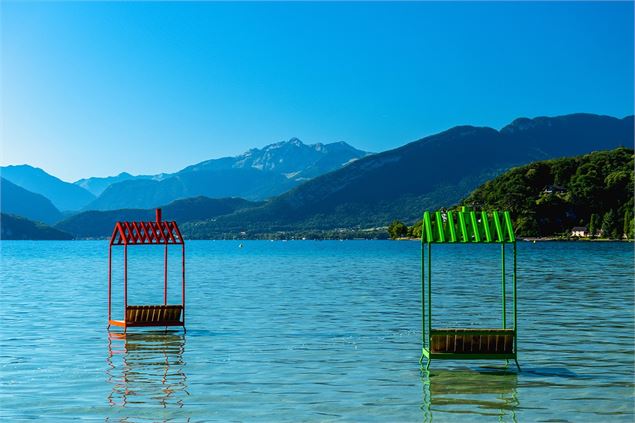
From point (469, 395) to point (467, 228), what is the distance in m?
4.09

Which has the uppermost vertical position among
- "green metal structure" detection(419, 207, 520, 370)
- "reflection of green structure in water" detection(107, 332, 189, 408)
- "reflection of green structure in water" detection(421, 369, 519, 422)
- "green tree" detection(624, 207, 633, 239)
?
"green tree" detection(624, 207, 633, 239)

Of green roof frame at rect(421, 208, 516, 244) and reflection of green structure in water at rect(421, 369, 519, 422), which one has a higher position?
green roof frame at rect(421, 208, 516, 244)

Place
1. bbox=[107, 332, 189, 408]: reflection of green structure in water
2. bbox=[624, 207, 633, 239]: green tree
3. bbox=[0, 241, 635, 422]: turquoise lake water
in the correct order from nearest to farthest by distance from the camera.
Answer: bbox=[0, 241, 635, 422]: turquoise lake water < bbox=[107, 332, 189, 408]: reflection of green structure in water < bbox=[624, 207, 633, 239]: green tree

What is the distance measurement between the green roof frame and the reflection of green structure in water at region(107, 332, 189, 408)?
6911mm

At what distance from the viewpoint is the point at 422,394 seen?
713 inches

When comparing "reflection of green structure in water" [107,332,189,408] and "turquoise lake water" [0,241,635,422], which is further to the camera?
"reflection of green structure in water" [107,332,189,408]

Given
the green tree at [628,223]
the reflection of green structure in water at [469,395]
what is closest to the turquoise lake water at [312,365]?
the reflection of green structure in water at [469,395]

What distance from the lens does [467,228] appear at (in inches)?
780

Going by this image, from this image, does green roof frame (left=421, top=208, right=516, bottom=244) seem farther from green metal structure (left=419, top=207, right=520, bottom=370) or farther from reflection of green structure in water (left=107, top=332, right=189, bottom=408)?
reflection of green structure in water (left=107, top=332, right=189, bottom=408)

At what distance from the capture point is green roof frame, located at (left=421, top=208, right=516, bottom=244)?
1953 centimetres

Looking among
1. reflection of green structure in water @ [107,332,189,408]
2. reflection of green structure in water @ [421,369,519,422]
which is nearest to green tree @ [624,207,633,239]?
reflection of green structure in water @ [107,332,189,408]

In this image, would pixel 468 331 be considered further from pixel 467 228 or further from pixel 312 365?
pixel 312 365

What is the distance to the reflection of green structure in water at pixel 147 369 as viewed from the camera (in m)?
17.7

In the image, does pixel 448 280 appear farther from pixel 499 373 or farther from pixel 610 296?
pixel 499 373
